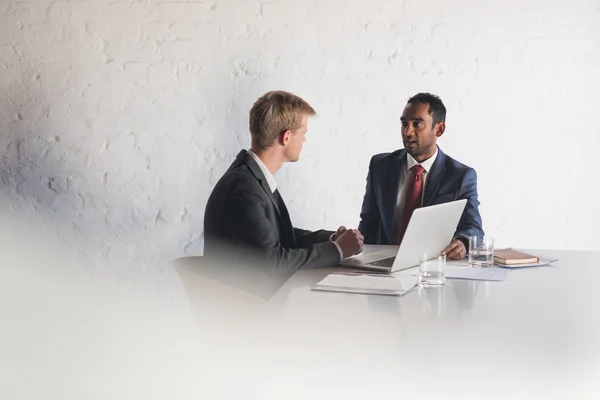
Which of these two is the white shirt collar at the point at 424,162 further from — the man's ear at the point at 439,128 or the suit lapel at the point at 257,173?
the suit lapel at the point at 257,173

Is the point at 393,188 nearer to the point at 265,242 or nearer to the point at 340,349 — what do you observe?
the point at 265,242

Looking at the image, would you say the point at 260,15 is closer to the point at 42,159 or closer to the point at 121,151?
the point at 121,151

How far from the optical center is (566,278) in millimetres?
2195

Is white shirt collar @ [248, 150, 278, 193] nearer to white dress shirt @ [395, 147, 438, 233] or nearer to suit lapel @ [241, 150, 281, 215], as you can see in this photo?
suit lapel @ [241, 150, 281, 215]

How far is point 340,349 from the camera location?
Answer: 4.83 ft

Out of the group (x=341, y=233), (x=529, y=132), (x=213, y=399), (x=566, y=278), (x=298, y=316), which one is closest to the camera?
(x=213, y=399)

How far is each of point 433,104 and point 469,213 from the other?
0.61 metres

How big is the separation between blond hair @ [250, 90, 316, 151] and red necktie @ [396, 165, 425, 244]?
80cm

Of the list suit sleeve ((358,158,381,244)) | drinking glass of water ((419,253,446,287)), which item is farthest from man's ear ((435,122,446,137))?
drinking glass of water ((419,253,446,287))

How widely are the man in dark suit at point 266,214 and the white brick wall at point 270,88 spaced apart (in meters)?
0.87

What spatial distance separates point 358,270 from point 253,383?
39.3 inches

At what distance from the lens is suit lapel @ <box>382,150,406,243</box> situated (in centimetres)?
326

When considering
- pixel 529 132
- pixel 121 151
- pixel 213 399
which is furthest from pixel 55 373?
pixel 529 132

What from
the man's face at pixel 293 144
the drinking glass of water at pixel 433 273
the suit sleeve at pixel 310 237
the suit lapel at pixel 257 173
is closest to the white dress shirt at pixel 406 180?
the suit sleeve at pixel 310 237
